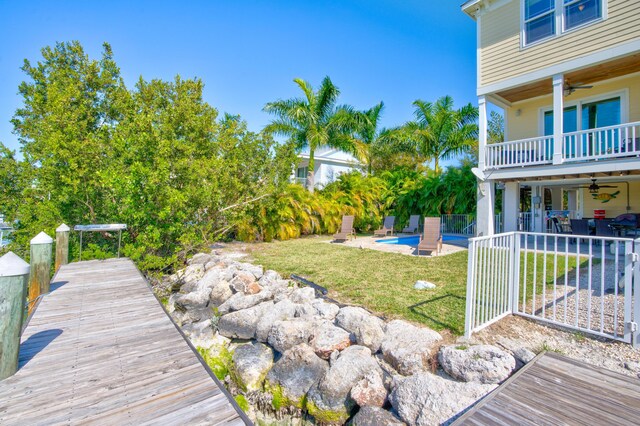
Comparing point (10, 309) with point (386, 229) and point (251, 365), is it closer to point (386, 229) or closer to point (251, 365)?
point (251, 365)

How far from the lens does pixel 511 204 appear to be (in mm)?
12219

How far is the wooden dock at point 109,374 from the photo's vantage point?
2.14 metres

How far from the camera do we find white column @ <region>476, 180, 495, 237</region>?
35.3 feet

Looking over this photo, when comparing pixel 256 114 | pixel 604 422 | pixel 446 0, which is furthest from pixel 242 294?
pixel 256 114

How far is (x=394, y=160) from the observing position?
2370 cm

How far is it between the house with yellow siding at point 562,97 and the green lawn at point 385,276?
3.70m

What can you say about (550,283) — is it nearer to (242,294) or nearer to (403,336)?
(403,336)

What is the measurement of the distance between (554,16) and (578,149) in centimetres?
412

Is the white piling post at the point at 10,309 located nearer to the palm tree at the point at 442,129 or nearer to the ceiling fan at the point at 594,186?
the ceiling fan at the point at 594,186

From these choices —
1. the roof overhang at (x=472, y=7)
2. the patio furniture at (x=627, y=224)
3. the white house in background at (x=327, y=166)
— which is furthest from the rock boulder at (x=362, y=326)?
the white house in background at (x=327, y=166)

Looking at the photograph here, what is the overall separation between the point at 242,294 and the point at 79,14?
40.1ft

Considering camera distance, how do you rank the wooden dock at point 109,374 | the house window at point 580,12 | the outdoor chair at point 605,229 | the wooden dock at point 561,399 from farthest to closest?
1. the outdoor chair at point 605,229
2. the house window at point 580,12
3. the wooden dock at point 561,399
4. the wooden dock at point 109,374

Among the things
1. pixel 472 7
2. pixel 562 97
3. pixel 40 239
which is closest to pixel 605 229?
pixel 562 97

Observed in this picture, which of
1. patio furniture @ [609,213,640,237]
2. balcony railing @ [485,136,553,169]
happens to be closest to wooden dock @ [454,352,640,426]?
balcony railing @ [485,136,553,169]
